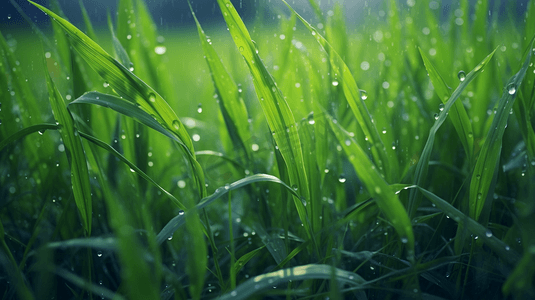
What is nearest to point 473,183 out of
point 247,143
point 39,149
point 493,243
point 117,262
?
point 493,243

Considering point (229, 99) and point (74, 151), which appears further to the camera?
point (229, 99)

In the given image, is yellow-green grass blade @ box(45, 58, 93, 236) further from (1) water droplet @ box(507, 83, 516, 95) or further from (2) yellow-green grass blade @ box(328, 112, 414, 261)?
(1) water droplet @ box(507, 83, 516, 95)

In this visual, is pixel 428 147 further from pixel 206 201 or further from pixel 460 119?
pixel 206 201

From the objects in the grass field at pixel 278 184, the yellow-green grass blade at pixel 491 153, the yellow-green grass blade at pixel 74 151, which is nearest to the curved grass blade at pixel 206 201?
the grass field at pixel 278 184

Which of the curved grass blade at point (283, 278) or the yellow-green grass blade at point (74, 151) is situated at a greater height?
the yellow-green grass blade at point (74, 151)

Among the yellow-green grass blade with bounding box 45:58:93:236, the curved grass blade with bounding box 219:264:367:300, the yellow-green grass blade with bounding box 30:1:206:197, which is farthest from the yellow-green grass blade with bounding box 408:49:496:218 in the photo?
the yellow-green grass blade with bounding box 45:58:93:236

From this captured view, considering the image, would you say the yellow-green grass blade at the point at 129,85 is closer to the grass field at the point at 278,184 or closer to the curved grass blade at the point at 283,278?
the grass field at the point at 278,184

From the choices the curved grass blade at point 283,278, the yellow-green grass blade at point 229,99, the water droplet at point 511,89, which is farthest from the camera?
the yellow-green grass blade at point 229,99

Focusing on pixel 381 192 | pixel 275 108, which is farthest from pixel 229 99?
pixel 381 192
